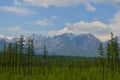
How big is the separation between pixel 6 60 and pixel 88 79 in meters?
46.5

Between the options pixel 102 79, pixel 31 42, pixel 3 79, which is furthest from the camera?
pixel 31 42

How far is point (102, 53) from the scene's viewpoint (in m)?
91.8

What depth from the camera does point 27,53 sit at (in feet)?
311

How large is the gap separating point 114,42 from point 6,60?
4471 cm

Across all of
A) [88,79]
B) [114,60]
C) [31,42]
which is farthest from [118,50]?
[31,42]

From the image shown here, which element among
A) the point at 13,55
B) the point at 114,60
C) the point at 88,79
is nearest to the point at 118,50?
the point at 114,60

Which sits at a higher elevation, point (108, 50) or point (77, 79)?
point (108, 50)

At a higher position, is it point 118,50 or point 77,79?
point 118,50

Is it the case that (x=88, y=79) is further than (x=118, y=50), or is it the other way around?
(x=118, y=50)

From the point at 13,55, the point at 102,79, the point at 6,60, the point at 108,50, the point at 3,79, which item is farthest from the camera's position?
the point at 6,60

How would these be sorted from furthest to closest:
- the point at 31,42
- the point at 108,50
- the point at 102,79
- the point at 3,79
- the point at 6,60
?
the point at 6,60 → the point at 31,42 → the point at 108,50 → the point at 102,79 → the point at 3,79

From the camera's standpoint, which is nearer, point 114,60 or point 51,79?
point 51,79

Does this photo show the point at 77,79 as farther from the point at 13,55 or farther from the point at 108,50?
the point at 13,55

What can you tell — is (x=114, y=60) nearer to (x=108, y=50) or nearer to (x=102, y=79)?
(x=108, y=50)
